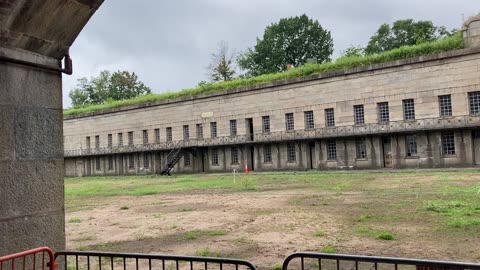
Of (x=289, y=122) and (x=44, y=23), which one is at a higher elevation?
(x=289, y=122)

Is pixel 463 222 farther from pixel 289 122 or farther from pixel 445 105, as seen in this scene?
pixel 289 122

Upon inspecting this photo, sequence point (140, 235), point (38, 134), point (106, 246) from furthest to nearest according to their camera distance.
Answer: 1. point (140, 235)
2. point (106, 246)
3. point (38, 134)

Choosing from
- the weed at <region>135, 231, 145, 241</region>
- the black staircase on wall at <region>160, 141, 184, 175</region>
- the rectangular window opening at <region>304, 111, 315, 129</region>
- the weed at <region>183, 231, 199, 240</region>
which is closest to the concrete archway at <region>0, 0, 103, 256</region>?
the weed at <region>183, 231, 199, 240</region>

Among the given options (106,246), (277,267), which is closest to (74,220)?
(106,246)

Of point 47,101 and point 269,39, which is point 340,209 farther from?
point 269,39

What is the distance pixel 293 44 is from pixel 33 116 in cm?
6395

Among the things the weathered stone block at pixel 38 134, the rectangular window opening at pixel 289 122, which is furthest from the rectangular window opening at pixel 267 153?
the weathered stone block at pixel 38 134

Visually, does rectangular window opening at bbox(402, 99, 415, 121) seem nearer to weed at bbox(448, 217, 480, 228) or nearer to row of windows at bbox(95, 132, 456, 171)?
row of windows at bbox(95, 132, 456, 171)

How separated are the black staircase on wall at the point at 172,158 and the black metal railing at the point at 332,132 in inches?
16.8

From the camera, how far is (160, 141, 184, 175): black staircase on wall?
41094 millimetres

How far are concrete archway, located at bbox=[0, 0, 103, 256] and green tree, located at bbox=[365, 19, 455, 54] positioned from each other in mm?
58281

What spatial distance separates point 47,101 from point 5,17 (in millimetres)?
1178

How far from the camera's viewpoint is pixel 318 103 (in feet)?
117

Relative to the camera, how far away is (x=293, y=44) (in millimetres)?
66500
